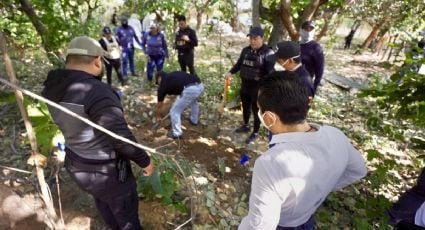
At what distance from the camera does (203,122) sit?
221 inches

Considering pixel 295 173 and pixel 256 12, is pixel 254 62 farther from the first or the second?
pixel 295 173

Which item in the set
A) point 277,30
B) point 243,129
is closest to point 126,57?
point 277,30

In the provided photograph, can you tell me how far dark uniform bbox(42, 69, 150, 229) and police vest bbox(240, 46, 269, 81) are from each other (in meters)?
2.47

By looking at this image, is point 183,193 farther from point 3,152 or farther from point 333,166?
point 3,152

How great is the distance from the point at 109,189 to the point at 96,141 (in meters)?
0.42

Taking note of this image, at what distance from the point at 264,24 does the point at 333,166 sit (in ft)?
26.1

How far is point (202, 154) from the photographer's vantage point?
4484 mm

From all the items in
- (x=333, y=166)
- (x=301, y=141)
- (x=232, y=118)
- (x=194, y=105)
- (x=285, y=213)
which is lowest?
(x=232, y=118)

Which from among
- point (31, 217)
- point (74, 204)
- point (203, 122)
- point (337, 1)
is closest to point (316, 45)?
point (337, 1)

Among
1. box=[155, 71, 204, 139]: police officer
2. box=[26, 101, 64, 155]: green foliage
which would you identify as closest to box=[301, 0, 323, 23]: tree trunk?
box=[155, 71, 204, 139]: police officer

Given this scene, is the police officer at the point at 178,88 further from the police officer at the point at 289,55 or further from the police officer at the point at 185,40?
the police officer at the point at 185,40

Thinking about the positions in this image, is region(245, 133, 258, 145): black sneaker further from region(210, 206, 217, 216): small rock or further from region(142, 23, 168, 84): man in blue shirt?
region(142, 23, 168, 84): man in blue shirt

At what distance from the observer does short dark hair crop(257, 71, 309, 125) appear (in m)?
1.52

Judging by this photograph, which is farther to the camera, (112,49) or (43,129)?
(112,49)
